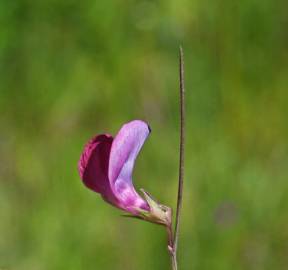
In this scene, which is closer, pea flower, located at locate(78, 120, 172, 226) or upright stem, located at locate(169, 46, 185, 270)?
upright stem, located at locate(169, 46, 185, 270)

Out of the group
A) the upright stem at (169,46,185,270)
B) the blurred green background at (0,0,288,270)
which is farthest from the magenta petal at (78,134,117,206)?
the blurred green background at (0,0,288,270)

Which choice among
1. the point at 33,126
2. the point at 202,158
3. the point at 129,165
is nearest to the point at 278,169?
the point at 202,158

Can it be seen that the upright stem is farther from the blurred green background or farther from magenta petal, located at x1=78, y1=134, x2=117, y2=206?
the blurred green background

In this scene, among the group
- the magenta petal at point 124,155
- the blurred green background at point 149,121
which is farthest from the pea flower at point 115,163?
the blurred green background at point 149,121

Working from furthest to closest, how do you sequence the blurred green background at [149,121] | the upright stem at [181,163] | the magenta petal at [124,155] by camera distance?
1. the blurred green background at [149,121]
2. the magenta petal at [124,155]
3. the upright stem at [181,163]

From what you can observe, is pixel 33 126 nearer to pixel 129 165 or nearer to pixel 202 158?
pixel 202 158

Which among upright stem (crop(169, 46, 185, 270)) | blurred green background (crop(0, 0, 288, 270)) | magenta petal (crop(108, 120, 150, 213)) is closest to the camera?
upright stem (crop(169, 46, 185, 270))

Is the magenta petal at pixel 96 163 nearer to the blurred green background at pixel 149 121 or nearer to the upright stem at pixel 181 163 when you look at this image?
the upright stem at pixel 181 163
